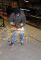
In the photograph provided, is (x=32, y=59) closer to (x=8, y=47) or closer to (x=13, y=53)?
(x=13, y=53)

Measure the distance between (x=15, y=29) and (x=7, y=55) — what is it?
1.11m

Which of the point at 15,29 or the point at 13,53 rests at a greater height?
the point at 15,29

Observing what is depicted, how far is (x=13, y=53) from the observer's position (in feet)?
17.5

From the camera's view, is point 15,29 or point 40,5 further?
point 40,5

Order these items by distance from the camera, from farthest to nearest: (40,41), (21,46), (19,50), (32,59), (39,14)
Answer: (39,14) < (40,41) < (21,46) < (19,50) < (32,59)

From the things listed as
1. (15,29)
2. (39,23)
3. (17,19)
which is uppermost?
(17,19)

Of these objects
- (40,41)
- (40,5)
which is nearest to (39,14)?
(40,5)

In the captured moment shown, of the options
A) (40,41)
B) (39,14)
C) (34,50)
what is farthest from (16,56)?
(39,14)

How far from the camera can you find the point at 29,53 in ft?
17.6

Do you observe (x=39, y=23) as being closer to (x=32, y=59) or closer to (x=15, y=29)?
(x=15, y=29)

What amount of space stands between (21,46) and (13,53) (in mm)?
812

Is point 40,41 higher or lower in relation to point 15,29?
lower

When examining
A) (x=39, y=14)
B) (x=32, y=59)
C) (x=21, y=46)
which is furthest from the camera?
(x=39, y=14)

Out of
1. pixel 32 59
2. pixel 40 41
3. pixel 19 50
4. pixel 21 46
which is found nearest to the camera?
pixel 32 59
